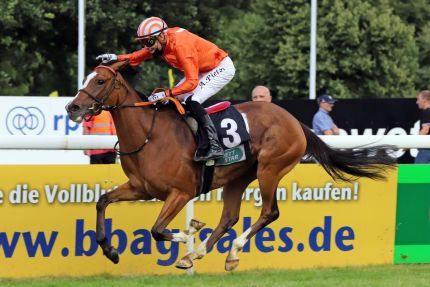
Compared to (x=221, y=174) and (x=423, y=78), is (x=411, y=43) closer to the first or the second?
(x=423, y=78)

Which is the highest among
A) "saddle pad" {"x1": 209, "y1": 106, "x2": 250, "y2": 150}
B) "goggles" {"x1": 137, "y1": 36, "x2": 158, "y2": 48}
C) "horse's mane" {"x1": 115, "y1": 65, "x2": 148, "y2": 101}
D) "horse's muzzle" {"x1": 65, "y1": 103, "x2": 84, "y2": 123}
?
"goggles" {"x1": 137, "y1": 36, "x2": 158, "y2": 48}

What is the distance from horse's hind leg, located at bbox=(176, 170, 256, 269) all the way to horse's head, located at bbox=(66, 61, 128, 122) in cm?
126

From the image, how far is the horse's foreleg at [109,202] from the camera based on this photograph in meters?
8.00

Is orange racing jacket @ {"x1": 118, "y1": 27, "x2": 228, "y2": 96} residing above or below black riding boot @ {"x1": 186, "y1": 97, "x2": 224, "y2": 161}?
above

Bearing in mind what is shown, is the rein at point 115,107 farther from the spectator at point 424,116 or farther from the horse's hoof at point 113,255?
the spectator at point 424,116

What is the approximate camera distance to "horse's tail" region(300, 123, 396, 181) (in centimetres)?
887

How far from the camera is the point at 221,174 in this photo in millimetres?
8383

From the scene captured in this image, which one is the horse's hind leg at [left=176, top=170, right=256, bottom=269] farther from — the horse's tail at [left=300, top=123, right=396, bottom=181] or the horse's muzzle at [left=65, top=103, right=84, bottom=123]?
the horse's muzzle at [left=65, top=103, right=84, bottom=123]

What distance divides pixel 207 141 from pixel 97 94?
89cm

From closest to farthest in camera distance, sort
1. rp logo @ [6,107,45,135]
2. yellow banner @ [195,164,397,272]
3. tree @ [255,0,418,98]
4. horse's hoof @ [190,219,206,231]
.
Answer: horse's hoof @ [190,219,206,231] < yellow banner @ [195,164,397,272] < rp logo @ [6,107,45,135] < tree @ [255,0,418,98]

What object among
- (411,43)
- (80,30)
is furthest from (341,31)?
(80,30)

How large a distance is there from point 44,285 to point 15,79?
20.5 meters

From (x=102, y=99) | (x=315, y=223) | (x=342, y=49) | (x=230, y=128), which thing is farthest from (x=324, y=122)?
(x=342, y=49)

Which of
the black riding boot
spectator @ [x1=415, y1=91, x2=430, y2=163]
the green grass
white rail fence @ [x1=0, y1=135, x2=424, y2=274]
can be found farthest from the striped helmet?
spectator @ [x1=415, y1=91, x2=430, y2=163]
